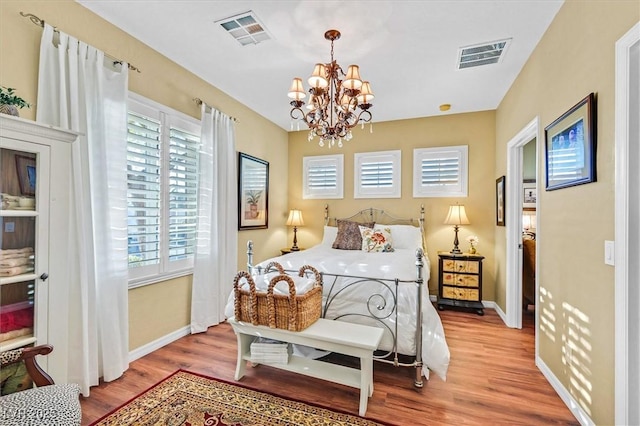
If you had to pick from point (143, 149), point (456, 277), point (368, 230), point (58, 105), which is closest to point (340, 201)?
point (368, 230)

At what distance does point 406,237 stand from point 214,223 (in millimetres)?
2634

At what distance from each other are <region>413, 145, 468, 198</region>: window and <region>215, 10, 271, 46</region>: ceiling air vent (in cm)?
300

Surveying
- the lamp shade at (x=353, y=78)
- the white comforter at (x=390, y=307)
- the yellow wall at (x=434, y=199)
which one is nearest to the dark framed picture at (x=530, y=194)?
the yellow wall at (x=434, y=199)

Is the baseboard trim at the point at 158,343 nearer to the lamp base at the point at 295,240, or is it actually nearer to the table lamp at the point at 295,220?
the lamp base at the point at 295,240

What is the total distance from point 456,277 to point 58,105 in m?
4.58

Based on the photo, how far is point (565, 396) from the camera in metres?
2.10

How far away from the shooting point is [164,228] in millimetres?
3012

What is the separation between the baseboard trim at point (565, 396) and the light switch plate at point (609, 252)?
0.99 m

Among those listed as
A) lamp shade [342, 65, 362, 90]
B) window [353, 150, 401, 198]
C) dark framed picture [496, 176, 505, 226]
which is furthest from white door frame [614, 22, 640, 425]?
window [353, 150, 401, 198]

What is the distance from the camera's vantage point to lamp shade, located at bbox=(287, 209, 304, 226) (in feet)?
16.8

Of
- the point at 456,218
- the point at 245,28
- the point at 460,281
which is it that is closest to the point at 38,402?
the point at 245,28

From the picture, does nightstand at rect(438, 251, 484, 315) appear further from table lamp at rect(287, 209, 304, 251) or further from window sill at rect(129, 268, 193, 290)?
window sill at rect(129, 268, 193, 290)

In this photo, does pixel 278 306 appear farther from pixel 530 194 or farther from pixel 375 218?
pixel 530 194

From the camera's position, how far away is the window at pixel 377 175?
4879 mm
